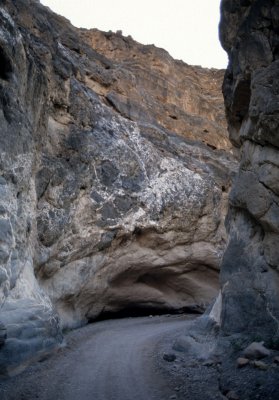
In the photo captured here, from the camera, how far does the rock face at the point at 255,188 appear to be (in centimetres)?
933

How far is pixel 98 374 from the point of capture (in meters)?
9.05

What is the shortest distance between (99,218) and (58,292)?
13.5ft

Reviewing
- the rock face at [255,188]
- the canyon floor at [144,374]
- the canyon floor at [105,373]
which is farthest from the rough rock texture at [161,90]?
the canyon floor at [144,374]

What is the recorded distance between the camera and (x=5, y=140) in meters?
11.4

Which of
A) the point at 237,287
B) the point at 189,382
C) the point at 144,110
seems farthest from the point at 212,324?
the point at 144,110

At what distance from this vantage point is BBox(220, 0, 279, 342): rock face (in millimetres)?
9328

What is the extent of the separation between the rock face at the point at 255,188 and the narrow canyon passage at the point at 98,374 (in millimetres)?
2645

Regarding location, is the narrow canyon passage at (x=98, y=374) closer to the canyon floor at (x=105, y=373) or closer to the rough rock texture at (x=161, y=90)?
the canyon floor at (x=105, y=373)

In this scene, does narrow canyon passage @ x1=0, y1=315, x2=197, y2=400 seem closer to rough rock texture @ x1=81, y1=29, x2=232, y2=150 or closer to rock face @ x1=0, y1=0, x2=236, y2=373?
rock face @ x1=0, y1=0, x2=236, y2=373

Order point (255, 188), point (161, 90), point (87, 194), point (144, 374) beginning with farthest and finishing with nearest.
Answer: point (161, 90), point (87, 194), point (255, 188), point (144, 374)

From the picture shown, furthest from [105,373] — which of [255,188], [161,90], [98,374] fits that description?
[161,90]

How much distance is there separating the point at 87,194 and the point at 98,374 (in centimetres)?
1053

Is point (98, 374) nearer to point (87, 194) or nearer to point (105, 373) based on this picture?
point (105, 373)

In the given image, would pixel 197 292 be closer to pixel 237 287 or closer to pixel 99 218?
pixel 99 218
